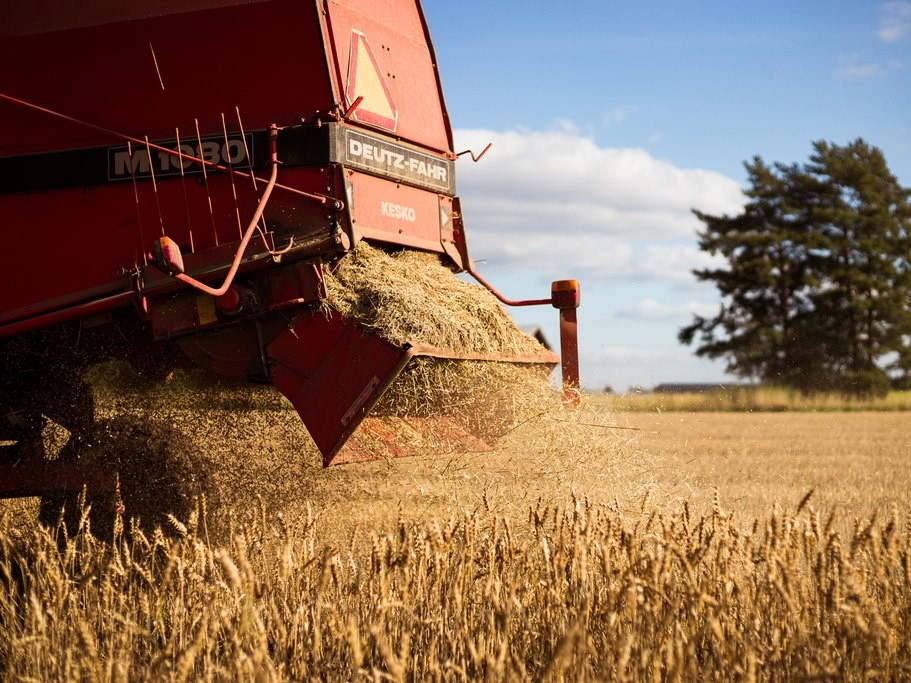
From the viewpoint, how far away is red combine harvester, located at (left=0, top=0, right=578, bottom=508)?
14.6 feet

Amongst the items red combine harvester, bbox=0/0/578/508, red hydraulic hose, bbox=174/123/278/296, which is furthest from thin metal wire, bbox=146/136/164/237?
red hydraulic hose, bbox=174/123/278/296

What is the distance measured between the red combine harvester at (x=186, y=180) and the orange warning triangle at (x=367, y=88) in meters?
0.01

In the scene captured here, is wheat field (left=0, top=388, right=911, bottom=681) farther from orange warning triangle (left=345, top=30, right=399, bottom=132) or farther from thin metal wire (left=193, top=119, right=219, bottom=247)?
orange warning triangle (left=345, top=30, right=399, bottom=132)

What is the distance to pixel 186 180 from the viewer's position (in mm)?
4680

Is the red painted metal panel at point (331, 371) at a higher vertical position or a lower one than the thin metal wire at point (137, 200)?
lower

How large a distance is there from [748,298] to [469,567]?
29179 millimetres

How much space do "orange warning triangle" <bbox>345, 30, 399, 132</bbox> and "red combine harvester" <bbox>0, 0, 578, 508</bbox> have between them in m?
0.01

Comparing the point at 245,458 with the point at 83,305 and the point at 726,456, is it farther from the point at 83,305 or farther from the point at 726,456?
the point at 726,456

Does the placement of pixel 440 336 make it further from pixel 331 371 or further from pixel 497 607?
pixel 497 607

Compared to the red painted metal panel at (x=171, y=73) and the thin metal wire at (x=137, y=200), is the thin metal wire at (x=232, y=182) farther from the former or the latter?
the thin metal wire at (x=137, y=200)

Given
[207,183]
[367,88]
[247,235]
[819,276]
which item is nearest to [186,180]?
[207,183]

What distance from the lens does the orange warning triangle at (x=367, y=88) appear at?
4.81 m

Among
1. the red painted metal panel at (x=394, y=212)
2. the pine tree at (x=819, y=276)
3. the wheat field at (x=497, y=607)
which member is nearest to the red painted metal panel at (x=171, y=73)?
the red painted metal panel at (x=394, y=212)

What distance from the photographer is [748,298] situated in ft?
101
